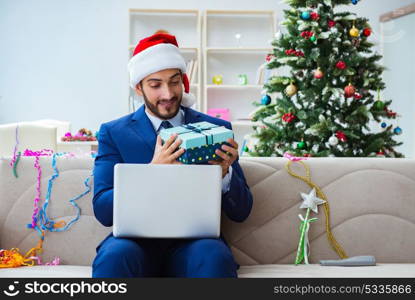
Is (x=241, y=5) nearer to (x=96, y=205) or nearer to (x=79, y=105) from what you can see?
(x=79, y=105)

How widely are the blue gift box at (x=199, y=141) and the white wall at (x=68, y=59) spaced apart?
15.1 feet

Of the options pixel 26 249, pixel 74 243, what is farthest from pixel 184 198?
pixel 26 249

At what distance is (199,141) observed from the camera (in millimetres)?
1542

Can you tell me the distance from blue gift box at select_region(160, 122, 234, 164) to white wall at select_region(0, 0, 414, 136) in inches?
181

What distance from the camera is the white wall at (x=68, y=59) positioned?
6102mm

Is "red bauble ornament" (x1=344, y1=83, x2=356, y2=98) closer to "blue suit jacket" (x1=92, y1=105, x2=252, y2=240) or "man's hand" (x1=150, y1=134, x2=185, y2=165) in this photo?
"blue suit jacket" (x1=92, y1=105, x2=252, y2=240)

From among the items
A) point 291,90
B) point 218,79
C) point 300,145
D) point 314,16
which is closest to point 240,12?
point 218,79

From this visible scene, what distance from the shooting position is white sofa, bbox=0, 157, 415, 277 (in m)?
1.97

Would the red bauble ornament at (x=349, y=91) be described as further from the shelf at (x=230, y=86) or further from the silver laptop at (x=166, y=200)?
the shelf at (x=230, y=86)

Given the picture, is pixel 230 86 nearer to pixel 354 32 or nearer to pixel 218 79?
pixel 218 79

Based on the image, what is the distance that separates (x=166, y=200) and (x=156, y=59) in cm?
58

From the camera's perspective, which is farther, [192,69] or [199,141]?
[192,69]

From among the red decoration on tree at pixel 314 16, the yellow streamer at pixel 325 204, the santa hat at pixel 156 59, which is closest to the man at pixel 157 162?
the santa hat at pixel 156 59

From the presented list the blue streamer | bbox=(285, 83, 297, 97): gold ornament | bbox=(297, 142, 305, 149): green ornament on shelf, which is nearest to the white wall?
bbox=(285, 83, 297, 97): gold ornament
